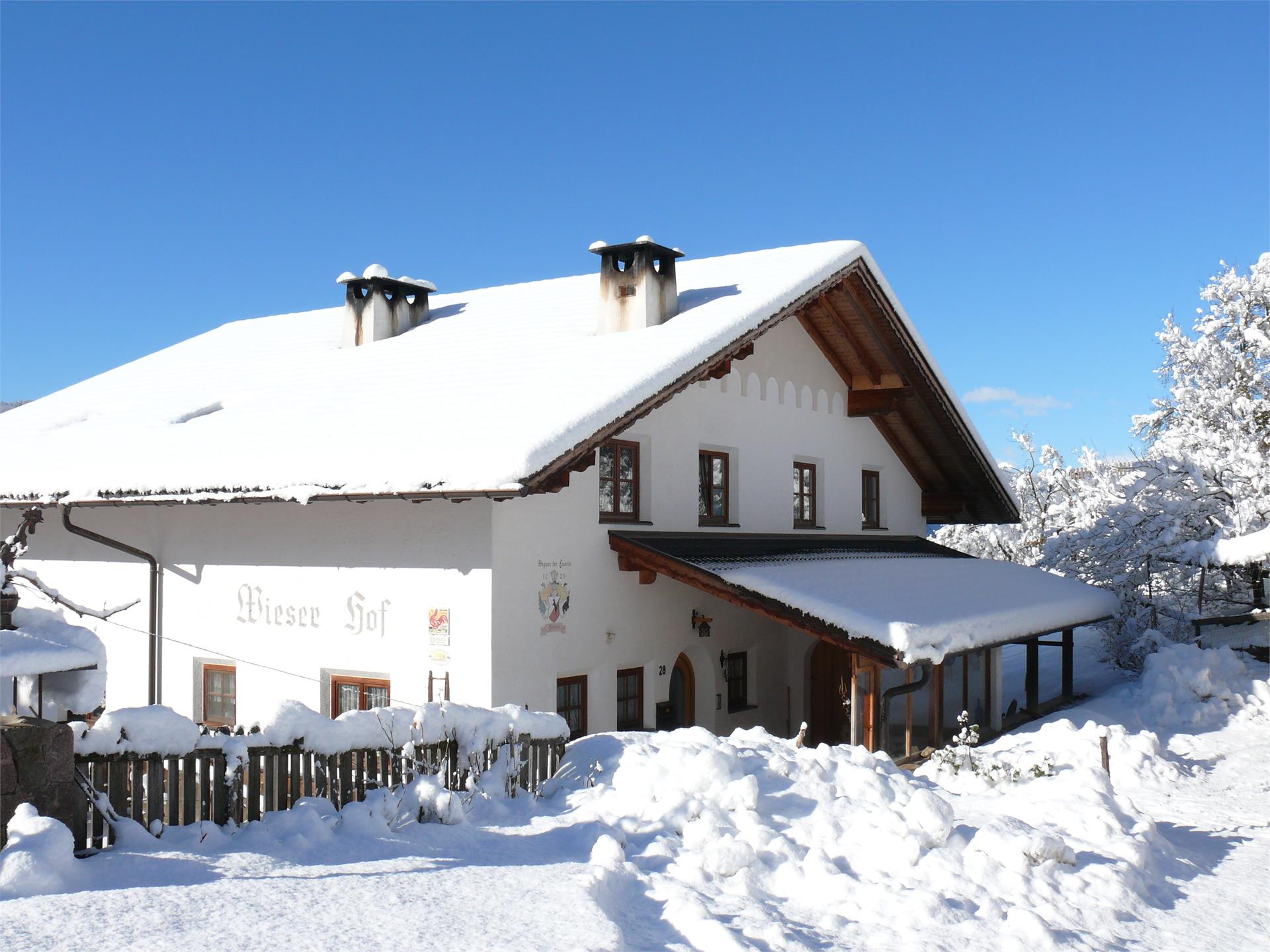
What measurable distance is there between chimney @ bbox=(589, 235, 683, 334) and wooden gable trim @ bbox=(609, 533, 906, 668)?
3.33m

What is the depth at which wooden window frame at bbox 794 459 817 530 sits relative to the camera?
18516 millimetres

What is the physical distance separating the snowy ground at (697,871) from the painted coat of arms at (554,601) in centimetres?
242

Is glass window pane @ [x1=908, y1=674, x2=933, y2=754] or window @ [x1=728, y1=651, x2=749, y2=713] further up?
window @ [x1=728, y1=651, x2=749, y2=713]

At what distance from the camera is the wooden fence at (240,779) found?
705 centimetres

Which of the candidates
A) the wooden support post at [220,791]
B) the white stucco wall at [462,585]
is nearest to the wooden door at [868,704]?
the white stucco wall at [462,585]

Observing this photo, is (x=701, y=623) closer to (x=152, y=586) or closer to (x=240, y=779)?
(x=152, y=586)

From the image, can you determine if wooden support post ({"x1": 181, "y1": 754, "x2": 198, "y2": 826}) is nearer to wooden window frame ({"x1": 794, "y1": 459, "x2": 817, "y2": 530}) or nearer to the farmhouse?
the farmhouse

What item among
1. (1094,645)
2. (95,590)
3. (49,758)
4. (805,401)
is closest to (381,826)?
(49,758)

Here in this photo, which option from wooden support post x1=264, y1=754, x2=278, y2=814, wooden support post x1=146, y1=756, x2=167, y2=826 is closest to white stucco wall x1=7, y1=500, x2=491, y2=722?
wooden support post x1=264, y1=754, x2=278, y2=814

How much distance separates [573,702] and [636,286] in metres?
5.65

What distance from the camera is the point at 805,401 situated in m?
18.5

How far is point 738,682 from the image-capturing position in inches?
661

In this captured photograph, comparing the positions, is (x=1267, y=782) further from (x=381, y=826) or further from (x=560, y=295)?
(x=560, y=295)

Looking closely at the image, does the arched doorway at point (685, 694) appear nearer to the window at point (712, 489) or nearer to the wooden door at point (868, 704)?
the window at point (712, 489)
